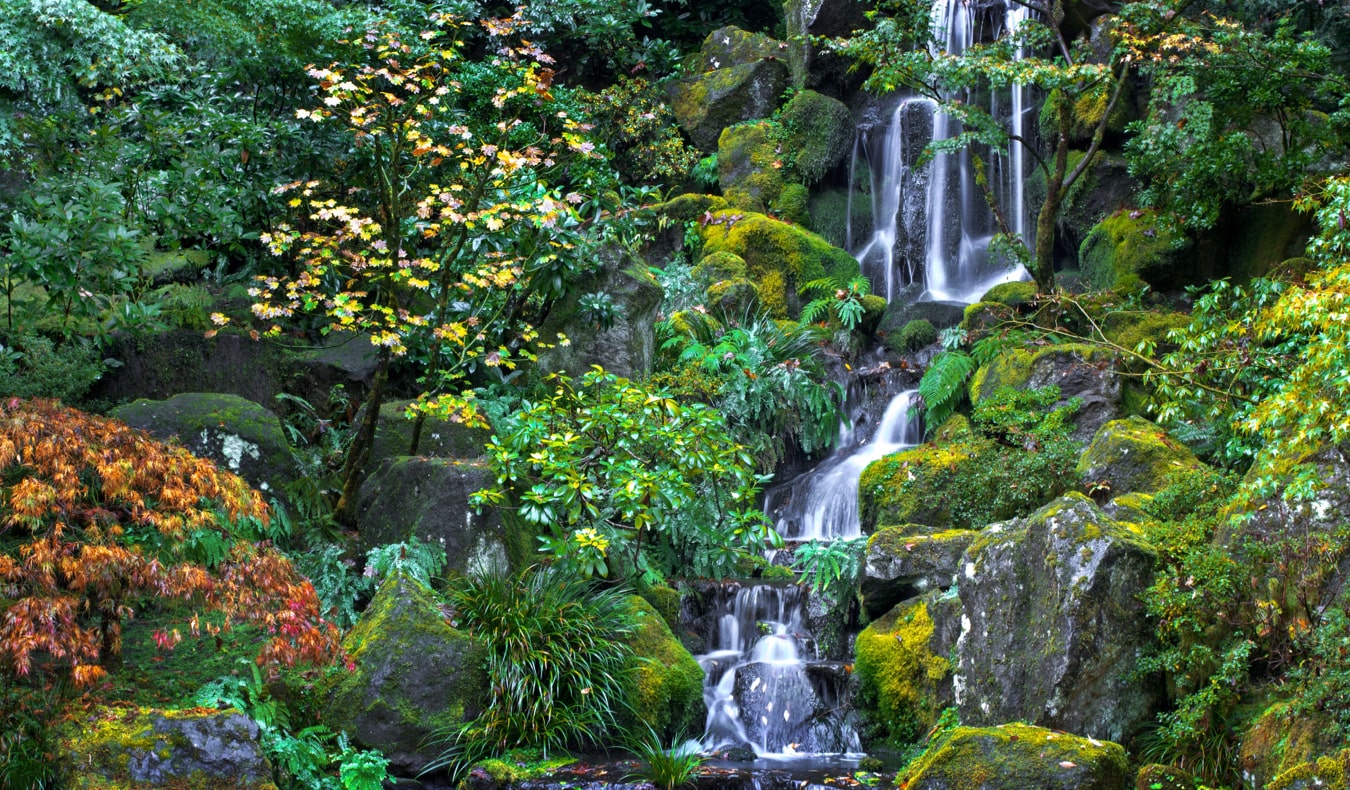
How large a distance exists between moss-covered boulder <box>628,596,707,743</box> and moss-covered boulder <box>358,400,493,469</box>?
2.94 m

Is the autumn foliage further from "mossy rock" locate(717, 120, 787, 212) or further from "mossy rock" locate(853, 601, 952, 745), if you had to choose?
"mossy rock" locate(717, 120, 787, 212)

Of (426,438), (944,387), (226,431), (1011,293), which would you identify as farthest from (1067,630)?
(1011,293)

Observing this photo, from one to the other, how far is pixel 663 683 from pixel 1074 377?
610cm

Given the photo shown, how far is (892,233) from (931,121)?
87.5 inches

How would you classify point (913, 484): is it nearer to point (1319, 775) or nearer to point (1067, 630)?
point (1067, 630)

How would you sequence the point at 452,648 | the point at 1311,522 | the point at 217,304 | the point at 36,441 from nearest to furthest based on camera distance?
1. the point at 36,441
2. the point at 1311,522
3. the point at 452,648
4. the point at 217,304

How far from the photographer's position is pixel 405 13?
15297 millimetres

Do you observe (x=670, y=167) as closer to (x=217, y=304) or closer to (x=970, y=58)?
(x=970, y=58)

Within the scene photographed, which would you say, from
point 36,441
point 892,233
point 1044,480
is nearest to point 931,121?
point 892,233

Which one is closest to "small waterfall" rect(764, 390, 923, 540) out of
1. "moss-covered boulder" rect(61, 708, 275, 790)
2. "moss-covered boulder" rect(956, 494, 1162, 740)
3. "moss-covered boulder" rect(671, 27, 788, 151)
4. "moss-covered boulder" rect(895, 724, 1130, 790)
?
"moss-covered boulder" rect(956, 494, 1162, 740)

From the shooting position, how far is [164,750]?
565 cm

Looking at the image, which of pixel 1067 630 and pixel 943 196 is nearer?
pixel 1067 630

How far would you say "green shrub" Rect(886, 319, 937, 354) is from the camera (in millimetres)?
14531

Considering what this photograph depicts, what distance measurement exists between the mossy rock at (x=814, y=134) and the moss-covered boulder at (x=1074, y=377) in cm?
679
